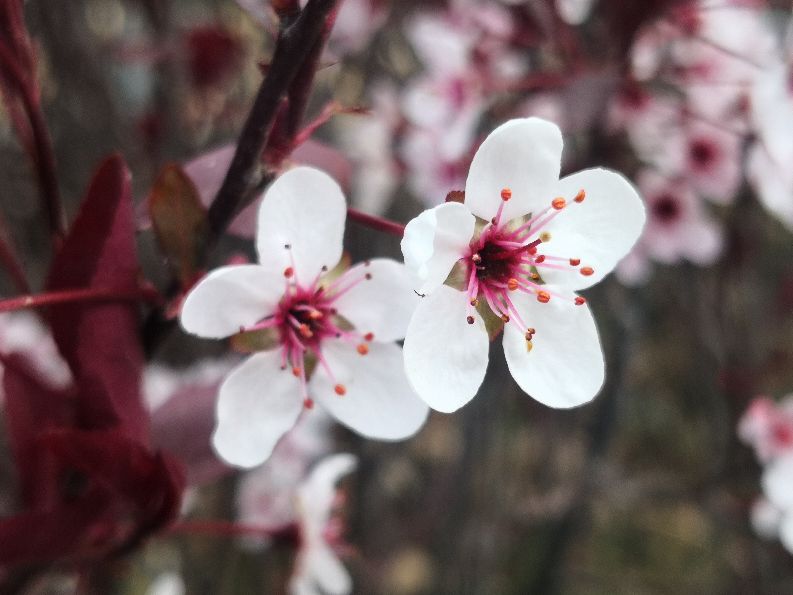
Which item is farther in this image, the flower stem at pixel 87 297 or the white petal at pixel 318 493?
the white petal at pixel 318 493

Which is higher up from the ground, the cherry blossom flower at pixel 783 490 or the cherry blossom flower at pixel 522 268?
the cherry blossom flower at pixel 522 268

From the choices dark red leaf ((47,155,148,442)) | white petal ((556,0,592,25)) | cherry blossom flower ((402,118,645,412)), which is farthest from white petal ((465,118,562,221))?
white petal ((556,0,592,25))

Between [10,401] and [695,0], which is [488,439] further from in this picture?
[10,401]

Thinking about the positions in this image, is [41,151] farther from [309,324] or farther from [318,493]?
[318,493]

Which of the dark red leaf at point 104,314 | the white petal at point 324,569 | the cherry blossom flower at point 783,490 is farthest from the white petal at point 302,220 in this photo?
the cherry blossom flower at point 783,490

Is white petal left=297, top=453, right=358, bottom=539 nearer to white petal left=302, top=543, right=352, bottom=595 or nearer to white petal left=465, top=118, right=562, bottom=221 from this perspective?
white petal left=302, top=543, right=352, bottom=595

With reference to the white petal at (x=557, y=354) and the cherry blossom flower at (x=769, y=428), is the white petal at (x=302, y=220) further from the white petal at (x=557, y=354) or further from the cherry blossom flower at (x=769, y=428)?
the cherry blossom flower at (x=769, y=428)

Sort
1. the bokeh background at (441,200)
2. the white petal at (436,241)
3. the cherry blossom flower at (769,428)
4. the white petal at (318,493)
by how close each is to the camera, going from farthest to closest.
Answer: the cherry blossom flower at (769,428) → the bokeh background at (441,200) → the white petal at (318,493) → the white petal at (436,241)
